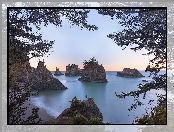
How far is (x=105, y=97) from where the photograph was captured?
10.3 ft

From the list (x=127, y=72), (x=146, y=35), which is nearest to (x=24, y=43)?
(x=127, y=72)

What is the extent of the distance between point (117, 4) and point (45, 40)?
95 centimetres

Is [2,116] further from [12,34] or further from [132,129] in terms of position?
[132,129]

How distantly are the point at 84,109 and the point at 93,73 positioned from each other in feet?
1.45

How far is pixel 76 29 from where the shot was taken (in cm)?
319

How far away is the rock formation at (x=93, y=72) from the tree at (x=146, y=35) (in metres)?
0.30

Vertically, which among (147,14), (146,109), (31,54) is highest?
(147,14)

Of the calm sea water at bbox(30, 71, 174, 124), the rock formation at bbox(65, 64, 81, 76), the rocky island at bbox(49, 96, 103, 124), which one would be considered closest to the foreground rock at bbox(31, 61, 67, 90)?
the calm sea water at bbox(30, 71, 174, 124)

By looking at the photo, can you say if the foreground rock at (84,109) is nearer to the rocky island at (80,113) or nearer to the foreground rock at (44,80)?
the rocky island at (80,113)

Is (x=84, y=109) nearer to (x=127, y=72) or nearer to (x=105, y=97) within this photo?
(x=105, y=97)

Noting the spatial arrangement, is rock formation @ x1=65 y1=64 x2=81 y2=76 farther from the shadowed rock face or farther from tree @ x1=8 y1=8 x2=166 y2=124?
tree @ x1=8 y1=8 x2=166 y2=124

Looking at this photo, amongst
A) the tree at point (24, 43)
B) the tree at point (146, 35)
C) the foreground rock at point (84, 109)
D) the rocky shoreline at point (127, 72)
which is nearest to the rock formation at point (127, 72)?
the rocky shoreline at point (127, 72)

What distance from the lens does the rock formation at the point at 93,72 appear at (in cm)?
317

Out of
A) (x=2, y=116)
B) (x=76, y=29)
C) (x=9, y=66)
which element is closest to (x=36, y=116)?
(x=2, y=116)
